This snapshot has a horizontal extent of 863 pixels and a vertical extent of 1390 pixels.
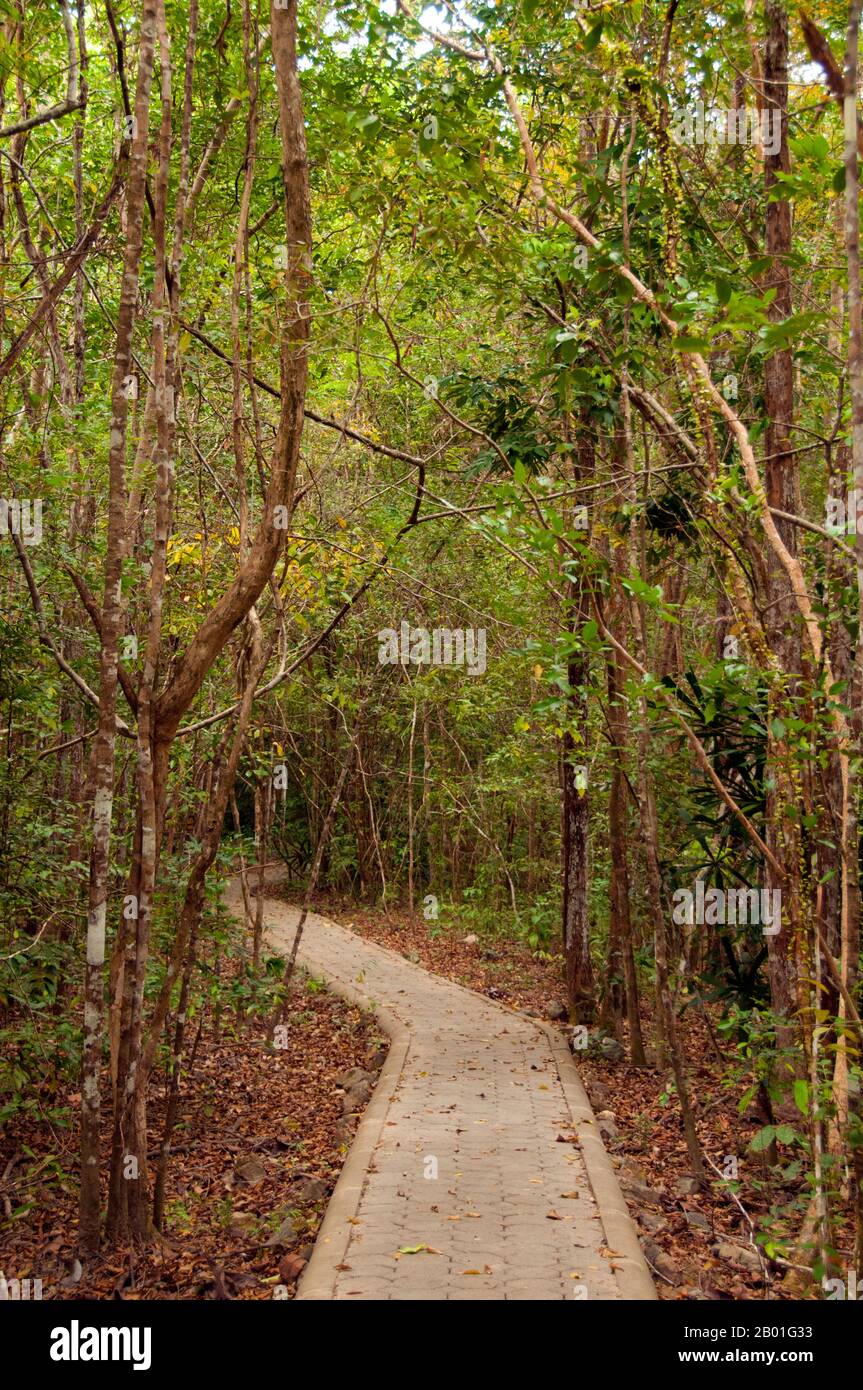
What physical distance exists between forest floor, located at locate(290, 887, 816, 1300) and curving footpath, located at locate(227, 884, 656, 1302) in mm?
249

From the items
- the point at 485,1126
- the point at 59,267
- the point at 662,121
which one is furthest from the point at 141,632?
the point at 662,121

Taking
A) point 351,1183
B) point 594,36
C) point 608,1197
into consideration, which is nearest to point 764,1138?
point 608,1197

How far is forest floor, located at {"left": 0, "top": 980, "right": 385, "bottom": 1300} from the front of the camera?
16.6ft

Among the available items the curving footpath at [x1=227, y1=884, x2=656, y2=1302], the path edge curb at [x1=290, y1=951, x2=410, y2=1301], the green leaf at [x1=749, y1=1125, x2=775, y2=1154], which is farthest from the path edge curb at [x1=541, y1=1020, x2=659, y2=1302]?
the path edge curb at [x1=290, y1=951, x2=410, y2=1301]

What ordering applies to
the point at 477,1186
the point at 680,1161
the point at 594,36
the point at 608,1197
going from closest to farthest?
the point at 594,36 → the point at 608,1197 → the point at 477,1186 → the point at 680,1161

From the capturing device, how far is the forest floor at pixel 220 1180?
16.6ft

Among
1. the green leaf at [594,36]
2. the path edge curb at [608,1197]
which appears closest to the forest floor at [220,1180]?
the path edge curb at [608,1197]

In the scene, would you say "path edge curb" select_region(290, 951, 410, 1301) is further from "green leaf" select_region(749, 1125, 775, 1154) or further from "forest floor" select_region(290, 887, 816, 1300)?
"green leaf" select_region(749, 1125, 775, 1154)

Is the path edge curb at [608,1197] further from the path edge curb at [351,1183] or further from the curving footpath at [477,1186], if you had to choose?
the path edge curb at [351,1183]

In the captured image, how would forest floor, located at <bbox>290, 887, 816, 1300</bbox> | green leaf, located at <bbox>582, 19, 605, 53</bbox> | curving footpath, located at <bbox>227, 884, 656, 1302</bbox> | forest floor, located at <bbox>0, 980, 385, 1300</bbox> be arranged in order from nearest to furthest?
curving footpath, located at <bbox>227, 884, 656, 1302</bbox>, green leaf, located at <bbox>582, 19, 605, 53</bbox>, forest floor, located at <bbox>0, 980, 385, 1300</bbox>, forest floor, located at <bbox>290, 887, 816, 1300</bbox>

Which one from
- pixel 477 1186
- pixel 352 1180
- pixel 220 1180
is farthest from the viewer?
pixel 220 1180

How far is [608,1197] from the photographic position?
18.7ft

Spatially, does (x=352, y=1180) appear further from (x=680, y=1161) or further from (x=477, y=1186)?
(x=680, y=1161)

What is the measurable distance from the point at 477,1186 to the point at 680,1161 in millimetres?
1899
